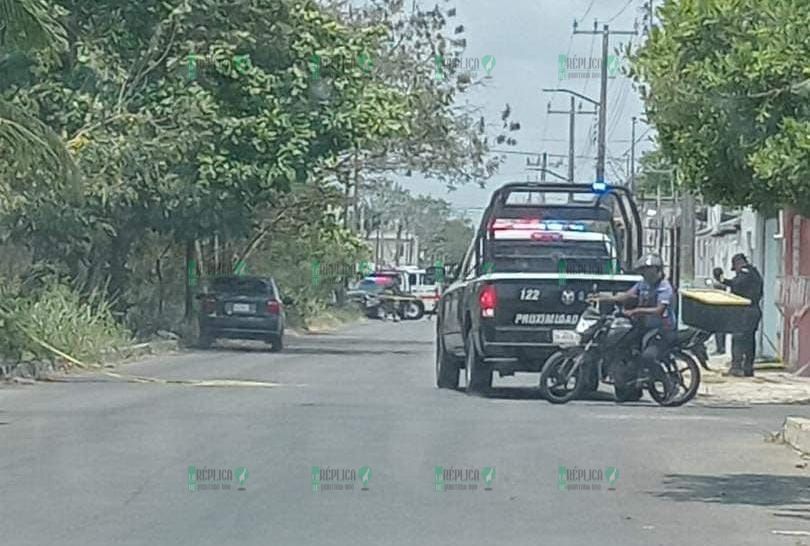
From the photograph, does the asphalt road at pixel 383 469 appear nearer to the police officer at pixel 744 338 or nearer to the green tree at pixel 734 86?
the green tree at pixel 734 86

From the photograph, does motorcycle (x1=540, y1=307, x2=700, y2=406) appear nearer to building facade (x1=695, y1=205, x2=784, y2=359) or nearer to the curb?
the curb

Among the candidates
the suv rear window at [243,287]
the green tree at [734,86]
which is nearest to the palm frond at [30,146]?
the green tree at [734,86]

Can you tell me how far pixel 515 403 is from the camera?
20984mm

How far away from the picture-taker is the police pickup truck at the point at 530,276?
21.5m

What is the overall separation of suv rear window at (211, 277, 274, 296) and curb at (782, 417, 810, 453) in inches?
815

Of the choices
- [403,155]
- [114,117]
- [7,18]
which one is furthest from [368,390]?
[403,155]

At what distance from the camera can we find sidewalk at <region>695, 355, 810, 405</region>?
74.3 ft

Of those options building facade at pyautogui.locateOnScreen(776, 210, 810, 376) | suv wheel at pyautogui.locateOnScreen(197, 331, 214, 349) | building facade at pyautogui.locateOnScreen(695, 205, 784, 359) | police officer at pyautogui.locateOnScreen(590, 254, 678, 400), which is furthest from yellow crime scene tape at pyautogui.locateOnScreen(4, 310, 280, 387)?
suv wheel at pyautogui.locateOnScreen(197, 331, 214, 349)

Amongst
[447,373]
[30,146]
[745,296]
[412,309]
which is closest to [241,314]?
[447,373]

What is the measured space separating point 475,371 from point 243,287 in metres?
15.0

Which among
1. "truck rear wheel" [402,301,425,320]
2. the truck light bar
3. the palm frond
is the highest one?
the palm frond

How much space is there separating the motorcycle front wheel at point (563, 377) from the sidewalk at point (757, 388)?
2.06 meters

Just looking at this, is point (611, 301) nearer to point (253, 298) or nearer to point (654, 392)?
point (654, 392)

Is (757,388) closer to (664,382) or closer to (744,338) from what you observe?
(744,338)
